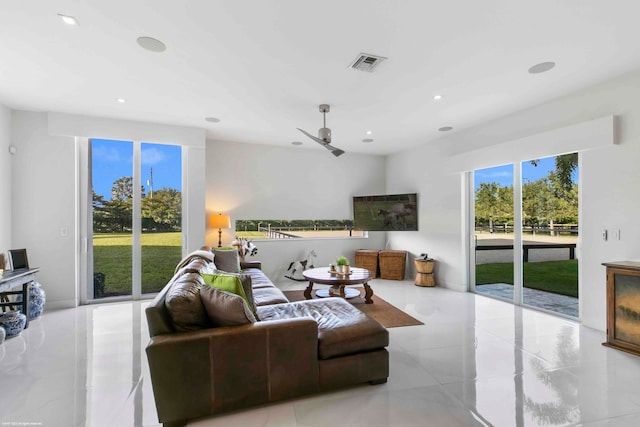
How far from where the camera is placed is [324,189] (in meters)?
7.01

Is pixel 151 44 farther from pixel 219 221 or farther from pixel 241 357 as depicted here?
pixel 219 221

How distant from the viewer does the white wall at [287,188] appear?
6109 mm

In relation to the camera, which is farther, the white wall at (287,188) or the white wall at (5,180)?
the white wall at (287,188)

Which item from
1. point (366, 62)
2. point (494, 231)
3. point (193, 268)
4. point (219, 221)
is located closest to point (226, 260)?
point (219, 221)

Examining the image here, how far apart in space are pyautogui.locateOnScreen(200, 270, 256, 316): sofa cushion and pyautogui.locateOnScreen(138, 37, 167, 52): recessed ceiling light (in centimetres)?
204

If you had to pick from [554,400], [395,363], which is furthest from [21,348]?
[554,400]

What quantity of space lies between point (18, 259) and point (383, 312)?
4867 mm

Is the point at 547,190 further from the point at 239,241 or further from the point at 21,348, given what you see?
the point at 21,348

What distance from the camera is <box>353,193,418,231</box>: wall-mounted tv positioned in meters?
6.49

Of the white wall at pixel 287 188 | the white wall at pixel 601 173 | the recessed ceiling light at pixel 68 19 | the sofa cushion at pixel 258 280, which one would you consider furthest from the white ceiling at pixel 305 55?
the sofa cushion at pixel 258 280

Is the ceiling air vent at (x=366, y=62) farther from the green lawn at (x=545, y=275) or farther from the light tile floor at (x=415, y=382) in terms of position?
the green lawn at (x=545, y=275)

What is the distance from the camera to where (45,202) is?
4402mm

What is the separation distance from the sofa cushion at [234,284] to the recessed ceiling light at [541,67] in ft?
11.4

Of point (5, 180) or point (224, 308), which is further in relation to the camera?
point (5, 180)
